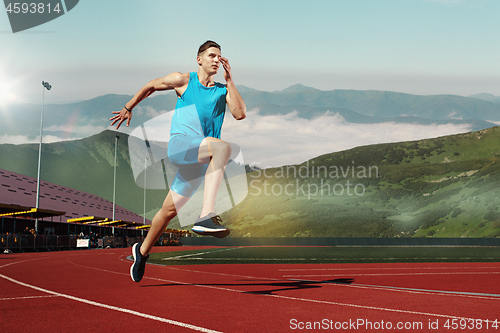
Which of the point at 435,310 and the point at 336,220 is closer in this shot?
Answer: the point at 435,310

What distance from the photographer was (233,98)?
5.09 m

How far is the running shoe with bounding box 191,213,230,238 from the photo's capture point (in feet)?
15.2

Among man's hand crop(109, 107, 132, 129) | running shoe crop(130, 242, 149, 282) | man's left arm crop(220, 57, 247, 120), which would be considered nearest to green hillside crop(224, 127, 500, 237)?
running shoe crop(130, 242, 149, 282)

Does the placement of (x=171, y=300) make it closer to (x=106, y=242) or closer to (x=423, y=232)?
(x=106, y=242)

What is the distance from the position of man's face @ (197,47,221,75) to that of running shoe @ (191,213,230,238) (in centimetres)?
157

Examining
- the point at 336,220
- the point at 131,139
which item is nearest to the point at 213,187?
the point at 131,139

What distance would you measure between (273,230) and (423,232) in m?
29.0

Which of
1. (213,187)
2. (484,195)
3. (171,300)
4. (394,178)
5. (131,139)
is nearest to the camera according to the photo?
(213,187)

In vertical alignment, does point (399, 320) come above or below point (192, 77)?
below

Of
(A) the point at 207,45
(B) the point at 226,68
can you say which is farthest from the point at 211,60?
(B) the point at 226,68

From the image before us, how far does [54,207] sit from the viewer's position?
57594mm

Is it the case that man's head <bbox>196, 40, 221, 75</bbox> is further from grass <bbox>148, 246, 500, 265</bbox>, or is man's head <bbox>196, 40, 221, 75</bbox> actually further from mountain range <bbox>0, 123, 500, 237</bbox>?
mountain range <bbox>0, 123, 500, 237</bbox>

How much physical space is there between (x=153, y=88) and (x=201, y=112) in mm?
659

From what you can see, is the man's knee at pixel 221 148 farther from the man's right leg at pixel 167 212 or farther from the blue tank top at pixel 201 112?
the man's right leg at pixel 167 212
